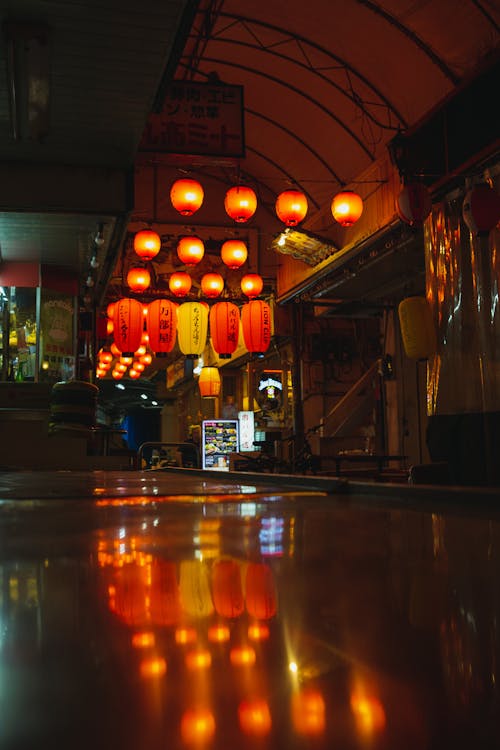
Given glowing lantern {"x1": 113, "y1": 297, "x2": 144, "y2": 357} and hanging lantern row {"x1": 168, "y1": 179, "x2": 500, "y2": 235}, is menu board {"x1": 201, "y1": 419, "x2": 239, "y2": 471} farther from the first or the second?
hanging lantern row {"x1": 168, "y1": 179, "x2": 500, "y2": 235}

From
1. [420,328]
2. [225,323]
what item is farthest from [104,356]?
[420,328]

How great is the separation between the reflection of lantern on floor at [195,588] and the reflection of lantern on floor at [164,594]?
0.01 metres

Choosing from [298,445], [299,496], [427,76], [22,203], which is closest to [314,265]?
[427,76]

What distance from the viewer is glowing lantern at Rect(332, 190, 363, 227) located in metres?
9.32

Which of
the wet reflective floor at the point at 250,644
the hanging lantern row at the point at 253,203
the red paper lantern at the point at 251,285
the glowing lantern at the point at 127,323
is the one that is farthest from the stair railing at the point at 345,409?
the wet reflective floor at the point at 250,644

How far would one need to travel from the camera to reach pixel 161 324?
1311 cm

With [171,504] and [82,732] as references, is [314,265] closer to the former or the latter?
[171,504]

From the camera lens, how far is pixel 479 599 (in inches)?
32.7

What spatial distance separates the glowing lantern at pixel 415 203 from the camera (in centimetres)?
734

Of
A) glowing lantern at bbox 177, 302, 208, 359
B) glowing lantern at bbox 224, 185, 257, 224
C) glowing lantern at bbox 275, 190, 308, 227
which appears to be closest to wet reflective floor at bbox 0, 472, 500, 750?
glowing lantern at bbox 275, 190, 308, 227

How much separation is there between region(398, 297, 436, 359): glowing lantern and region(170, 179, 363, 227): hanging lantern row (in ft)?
8.09

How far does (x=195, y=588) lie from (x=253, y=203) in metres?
9.89

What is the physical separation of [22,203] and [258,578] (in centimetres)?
749

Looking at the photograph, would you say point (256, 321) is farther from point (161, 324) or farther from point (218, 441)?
point (218, 441)
